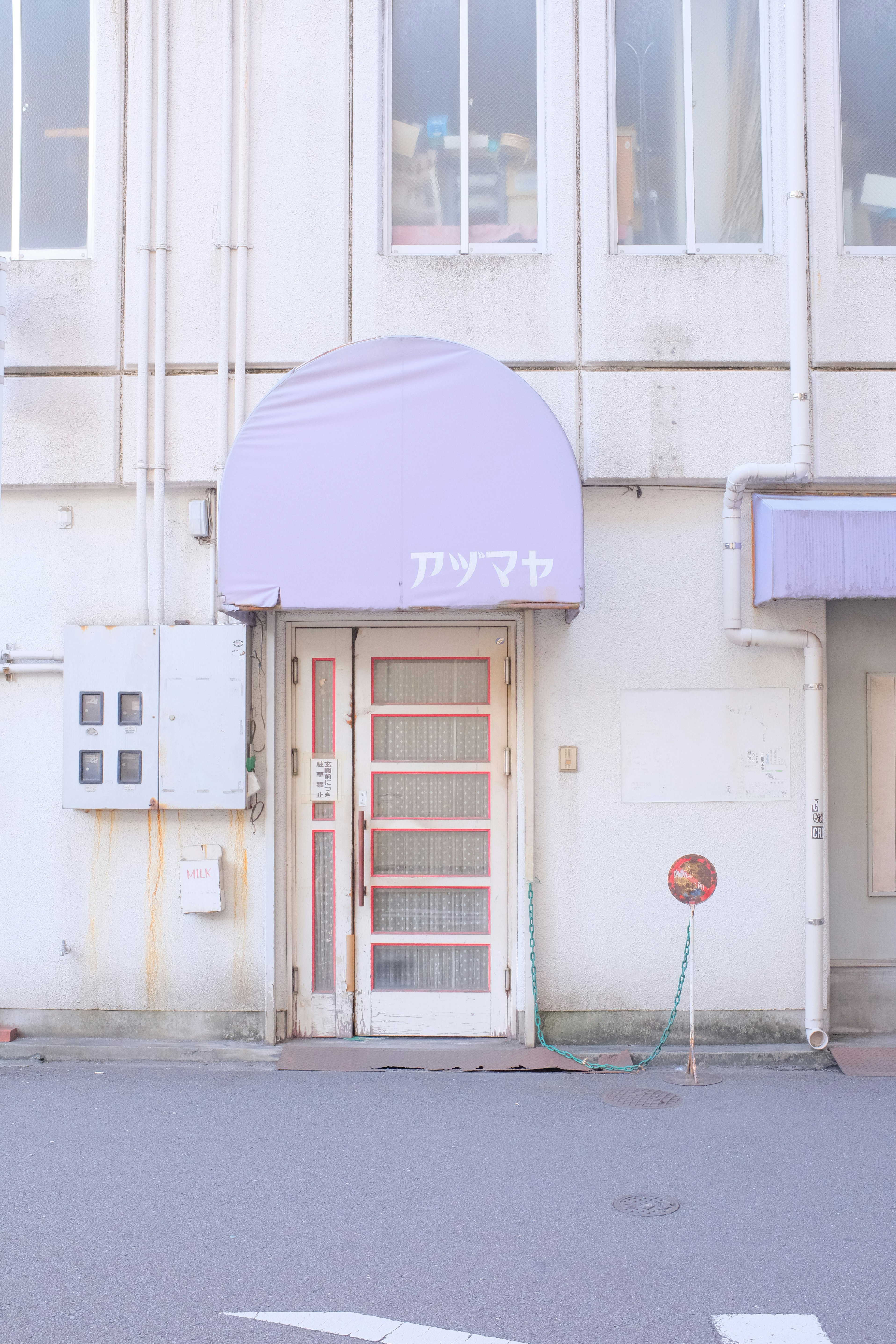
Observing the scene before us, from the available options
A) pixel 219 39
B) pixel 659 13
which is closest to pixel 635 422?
pixel 659 13

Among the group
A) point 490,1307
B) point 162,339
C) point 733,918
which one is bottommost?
point 490,1307

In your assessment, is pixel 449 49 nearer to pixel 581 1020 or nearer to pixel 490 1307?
pixel 581 1020

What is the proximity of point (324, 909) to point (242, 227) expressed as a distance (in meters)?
4.55

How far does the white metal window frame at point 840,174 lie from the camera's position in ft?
25.0

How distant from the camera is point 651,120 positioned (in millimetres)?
7867

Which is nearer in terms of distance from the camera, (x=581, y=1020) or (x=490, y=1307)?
(x=490, y=1307)

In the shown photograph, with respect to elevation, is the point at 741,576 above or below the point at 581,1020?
above

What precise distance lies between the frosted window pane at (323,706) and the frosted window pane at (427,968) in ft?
4.54

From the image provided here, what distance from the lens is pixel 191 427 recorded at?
7605mm

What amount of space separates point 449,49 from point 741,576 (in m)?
4.13

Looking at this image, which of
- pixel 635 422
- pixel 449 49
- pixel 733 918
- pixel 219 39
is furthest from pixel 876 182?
A: pixel 733 918

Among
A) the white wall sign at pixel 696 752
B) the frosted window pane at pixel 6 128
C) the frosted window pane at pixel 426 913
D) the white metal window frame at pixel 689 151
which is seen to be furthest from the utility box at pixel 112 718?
the white metal window frame at pixel 689 151

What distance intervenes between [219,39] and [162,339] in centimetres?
204

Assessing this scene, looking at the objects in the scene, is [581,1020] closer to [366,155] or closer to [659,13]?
[366,155]
